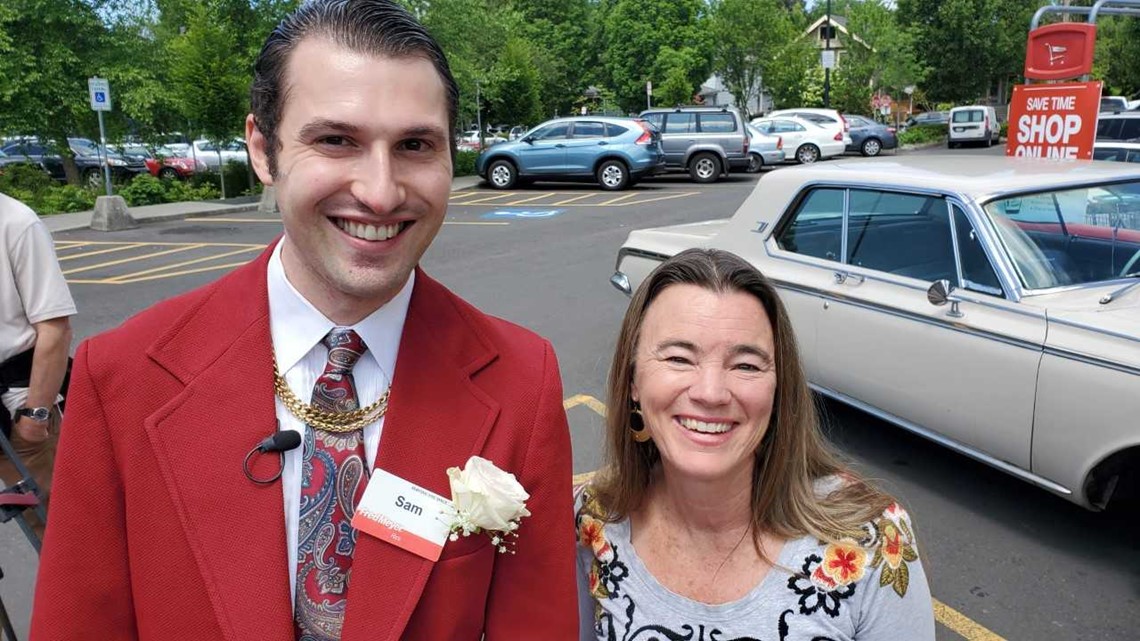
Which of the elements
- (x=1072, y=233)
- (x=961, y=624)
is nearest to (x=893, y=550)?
(x=961, y=624)

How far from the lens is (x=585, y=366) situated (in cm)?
618

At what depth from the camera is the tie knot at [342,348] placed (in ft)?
4.39

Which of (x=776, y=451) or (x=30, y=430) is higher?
(x=776, y=451)

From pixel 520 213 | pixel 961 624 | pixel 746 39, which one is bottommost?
pixel 961 624

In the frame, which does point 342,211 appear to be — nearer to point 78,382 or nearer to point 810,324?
point 78,382

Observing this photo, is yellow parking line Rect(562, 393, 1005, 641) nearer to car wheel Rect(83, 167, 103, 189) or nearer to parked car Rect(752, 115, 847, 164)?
car wheel Rect(83, 167, 103, 189)

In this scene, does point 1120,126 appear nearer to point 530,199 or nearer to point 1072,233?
point 530,199

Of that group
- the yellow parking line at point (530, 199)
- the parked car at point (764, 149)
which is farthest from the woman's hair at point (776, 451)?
the parked car at point (764, 149)

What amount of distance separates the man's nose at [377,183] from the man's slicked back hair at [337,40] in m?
0.08

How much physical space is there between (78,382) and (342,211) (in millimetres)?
460

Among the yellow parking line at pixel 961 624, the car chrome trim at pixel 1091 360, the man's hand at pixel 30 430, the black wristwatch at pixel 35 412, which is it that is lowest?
the yellow parking line at pixel 961 624

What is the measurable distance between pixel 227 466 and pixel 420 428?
0.29m

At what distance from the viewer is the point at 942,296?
12.1ft

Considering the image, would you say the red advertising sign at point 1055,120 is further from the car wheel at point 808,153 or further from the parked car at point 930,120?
A: the parked car at point 930,120
